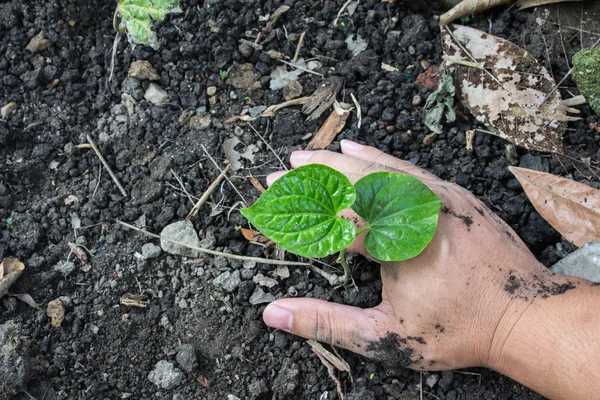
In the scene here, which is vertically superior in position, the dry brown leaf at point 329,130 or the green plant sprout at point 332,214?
the green plant sprout at point 332,214

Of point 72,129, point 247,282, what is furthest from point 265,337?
point 72,129

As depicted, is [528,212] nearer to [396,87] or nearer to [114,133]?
[396,87]

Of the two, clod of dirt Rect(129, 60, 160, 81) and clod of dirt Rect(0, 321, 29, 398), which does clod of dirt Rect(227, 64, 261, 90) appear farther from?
clod of dirt Rect(0, 321, 29, 398)

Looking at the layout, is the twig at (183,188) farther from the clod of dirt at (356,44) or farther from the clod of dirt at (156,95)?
the clod of dirt at (356,44)

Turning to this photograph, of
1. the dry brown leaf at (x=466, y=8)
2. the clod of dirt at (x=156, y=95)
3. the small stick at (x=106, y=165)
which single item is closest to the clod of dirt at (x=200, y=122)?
the clod of dirt at (x=156, y=95)

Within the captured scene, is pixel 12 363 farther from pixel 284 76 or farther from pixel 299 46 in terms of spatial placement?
pixel 299 46
